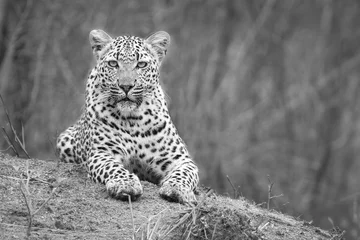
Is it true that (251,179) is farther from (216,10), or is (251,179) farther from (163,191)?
(163,191)

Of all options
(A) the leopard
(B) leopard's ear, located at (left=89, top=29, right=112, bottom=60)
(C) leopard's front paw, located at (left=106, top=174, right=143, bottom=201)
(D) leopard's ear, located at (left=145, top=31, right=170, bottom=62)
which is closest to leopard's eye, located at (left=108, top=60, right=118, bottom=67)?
(A) the leopard

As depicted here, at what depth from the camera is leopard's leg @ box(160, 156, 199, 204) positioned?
412 inches

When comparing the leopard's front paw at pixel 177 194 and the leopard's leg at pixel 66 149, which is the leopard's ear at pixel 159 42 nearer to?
the leopard's leg at pixel 66 149

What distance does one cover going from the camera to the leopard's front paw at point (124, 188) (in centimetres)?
1023

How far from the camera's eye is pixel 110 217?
962 centimetres

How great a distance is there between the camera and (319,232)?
10.8 m

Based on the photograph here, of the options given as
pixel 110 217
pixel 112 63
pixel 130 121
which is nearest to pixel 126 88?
pixel 112 63

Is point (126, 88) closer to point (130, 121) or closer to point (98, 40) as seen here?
point (130, 121)

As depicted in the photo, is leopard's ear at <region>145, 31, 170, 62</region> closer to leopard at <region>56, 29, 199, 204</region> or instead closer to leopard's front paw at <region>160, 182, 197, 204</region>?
leopard at <region>56, 29, 199, 204</region>

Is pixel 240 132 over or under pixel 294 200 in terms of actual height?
over

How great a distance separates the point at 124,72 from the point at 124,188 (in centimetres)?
173

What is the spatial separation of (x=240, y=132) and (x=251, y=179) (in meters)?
2.03

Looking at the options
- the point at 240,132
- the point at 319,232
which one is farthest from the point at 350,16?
the point at 319,232

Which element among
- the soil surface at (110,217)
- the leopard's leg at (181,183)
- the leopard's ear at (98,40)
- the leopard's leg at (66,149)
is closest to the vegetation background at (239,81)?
the leopard's leg at (66,149)
